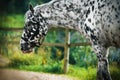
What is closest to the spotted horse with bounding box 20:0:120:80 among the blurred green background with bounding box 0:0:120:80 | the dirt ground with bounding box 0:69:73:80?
the blurred green background with bounding box 0:0:120:80

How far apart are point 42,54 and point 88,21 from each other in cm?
97

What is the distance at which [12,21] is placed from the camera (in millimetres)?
3328

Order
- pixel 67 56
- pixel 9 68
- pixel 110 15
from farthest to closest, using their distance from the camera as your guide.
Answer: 1. pixel 9 68
2. pixel 67 56
3. pixel 110 15

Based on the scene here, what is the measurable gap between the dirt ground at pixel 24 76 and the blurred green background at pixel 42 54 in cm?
4

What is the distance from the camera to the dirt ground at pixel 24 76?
2975mm

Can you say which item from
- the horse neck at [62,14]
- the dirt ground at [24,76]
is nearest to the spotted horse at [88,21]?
the horse neck at [62,14]

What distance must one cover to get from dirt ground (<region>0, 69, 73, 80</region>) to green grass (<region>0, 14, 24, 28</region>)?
48 centimetres

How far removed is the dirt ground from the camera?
117 inches

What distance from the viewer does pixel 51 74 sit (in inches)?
119

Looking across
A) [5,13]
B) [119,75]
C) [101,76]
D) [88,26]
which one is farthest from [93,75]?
[5,13]

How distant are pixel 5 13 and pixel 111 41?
1530 mm

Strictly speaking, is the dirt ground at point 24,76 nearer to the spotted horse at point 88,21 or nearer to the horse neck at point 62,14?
the spotted horse at point 88,21

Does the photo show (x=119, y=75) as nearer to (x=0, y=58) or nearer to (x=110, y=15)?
(x=110, y=15)

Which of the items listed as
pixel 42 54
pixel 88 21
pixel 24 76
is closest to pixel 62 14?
pixel 88 21
